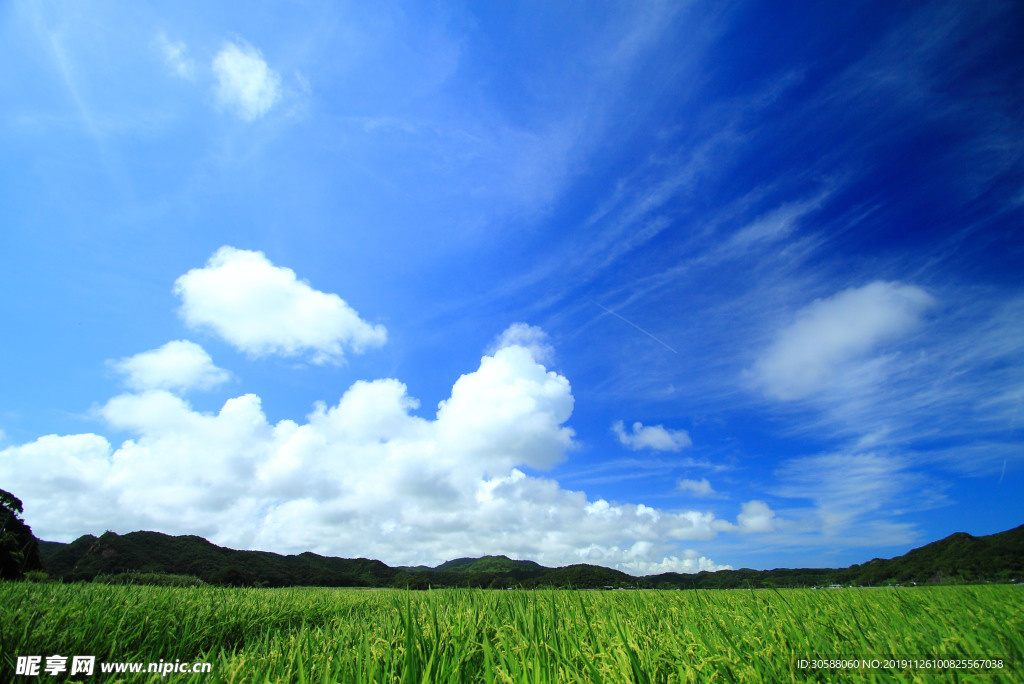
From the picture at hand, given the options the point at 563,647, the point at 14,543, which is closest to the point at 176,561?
the point at 14,543

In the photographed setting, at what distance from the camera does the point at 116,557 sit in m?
50.5

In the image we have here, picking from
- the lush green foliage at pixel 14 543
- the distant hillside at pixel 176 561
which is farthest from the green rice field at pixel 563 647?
the distant hillside at pixel 176 561

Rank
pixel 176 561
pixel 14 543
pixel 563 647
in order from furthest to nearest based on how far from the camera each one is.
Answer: pixel 176 561 → pixel 14 543 → pixel 563 647

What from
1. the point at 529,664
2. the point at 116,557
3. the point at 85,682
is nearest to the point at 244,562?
the point at 116,557

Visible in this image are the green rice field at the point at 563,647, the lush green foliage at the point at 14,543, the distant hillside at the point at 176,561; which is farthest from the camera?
the distant hillside at the point at 176,561

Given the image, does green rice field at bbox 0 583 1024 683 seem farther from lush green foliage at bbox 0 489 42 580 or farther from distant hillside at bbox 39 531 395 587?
distant hillside at bbox 39 531 395 587

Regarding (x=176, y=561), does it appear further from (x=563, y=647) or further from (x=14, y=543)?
(x=563, y=647)

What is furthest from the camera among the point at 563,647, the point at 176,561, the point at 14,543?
the point at 176,561

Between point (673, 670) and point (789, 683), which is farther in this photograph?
point (673, 670)

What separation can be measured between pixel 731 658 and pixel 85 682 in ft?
20.7

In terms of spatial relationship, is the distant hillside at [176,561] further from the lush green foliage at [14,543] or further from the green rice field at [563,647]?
the green rice field at [563,647]

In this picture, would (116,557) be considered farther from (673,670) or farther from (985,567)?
(985,567)

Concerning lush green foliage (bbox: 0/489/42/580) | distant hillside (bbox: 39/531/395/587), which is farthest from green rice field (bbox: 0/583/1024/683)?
distant hillside (bbox: 39/531/395/587)

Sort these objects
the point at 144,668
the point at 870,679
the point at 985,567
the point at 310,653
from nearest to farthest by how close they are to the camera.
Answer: the point at 870,679, the point at 310,653, the point at 144,668, the point at 985,567
